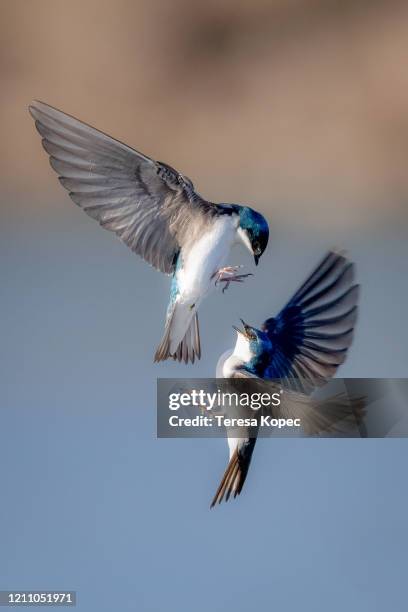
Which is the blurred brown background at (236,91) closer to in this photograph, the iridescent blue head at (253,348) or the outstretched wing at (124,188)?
the outstretched wing at (124,188)

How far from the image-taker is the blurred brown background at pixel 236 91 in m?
1.87

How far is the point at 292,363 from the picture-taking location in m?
1.77

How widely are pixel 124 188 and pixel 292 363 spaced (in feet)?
1.39

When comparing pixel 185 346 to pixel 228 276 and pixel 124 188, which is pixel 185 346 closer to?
pixel 228 276

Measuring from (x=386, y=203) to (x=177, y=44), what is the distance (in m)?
0.51

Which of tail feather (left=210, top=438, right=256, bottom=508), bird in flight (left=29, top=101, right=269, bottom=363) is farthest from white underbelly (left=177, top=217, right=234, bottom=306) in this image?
tail feather (left=210, top=438, right=256, bottom=508)

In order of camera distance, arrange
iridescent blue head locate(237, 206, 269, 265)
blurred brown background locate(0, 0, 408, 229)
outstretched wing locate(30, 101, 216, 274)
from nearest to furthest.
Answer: outstretched wing locate(30, 101, 216, 274) < iridescent blue head locate(237, 206, 269, 265) < blurred brown background locate(0, 0, 408, 229)

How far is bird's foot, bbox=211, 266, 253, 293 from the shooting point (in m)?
1.77

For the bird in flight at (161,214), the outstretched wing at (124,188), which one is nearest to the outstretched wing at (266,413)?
the bird in flight at (161,214)

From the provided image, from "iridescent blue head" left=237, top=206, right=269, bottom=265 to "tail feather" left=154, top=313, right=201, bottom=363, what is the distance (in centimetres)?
16

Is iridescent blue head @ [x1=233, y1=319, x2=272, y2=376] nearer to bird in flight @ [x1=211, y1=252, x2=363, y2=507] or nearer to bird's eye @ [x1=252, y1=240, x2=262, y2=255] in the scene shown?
bird in flight @ [x1=211, y1=252, x2=363, y2=507]

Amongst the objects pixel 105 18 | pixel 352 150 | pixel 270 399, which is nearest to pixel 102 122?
pixel 105 18

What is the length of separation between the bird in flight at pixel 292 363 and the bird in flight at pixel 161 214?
0.09 meters

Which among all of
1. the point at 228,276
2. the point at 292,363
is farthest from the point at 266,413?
the point at 228,276
